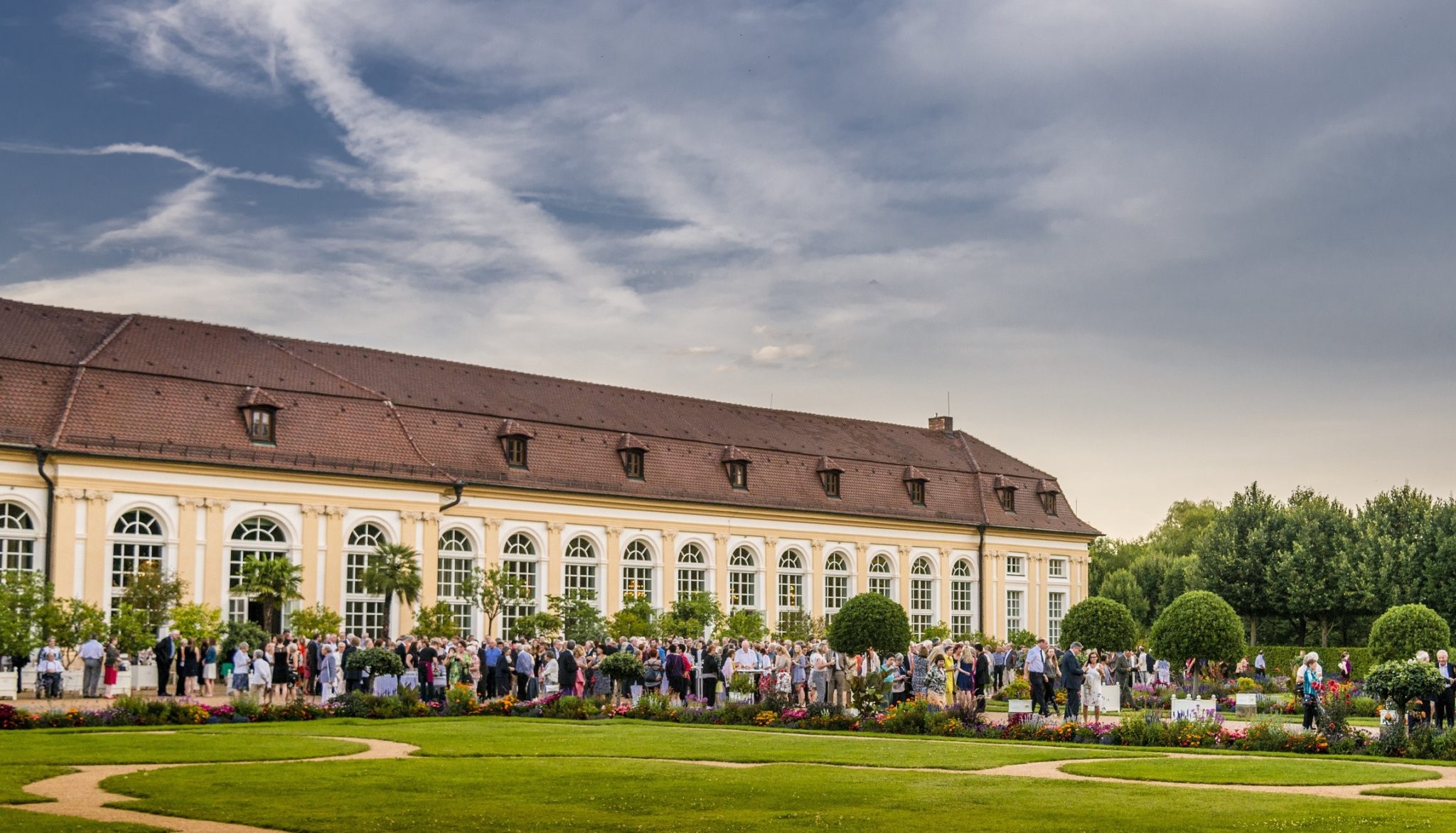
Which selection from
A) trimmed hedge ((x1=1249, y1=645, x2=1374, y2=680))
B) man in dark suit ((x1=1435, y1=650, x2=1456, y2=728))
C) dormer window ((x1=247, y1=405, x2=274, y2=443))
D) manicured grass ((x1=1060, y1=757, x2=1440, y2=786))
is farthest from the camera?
trimmed hedge ((x1=1249, y1=645, x2=1374, y2=680))

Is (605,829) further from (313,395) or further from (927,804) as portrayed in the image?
(313,395)

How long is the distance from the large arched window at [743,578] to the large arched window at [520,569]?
27.0ft

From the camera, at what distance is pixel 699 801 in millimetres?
16562

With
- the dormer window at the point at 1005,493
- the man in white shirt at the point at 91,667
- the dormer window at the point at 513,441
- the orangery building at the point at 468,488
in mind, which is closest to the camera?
the man in white shirt at the point at 91,667

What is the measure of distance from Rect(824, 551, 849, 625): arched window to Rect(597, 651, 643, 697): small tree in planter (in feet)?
85.2

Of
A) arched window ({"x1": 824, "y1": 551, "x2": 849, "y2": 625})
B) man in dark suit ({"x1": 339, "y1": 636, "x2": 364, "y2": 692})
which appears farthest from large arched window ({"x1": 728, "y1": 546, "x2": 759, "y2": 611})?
man in dark suit ({"x1": 339, "y1": 636, "x2": 364, "y2": 692})

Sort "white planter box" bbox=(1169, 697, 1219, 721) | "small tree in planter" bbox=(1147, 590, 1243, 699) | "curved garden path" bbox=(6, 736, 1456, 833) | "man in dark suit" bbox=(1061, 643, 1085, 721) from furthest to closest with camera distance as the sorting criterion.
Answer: "small tree in planter" bbox=(1147, 590, 1243, 699) < "man in dark suit" bbox=(1061, 643, 1085, 721) < "white planter box" bbox=(1169, 697, 1219, 721) < "curved garden path" bbox=(6, 736, 1456, 833)

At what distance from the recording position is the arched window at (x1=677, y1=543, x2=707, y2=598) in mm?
55375

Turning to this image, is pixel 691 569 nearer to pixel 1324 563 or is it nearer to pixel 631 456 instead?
pixel 631 456

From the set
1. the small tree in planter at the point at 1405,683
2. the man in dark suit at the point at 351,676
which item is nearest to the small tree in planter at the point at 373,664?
the man in dark suit at the point at 351,676

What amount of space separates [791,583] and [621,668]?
83.7 ft

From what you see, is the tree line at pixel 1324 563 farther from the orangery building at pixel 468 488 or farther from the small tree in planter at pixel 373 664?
the small tree in planter at pixel 373 664

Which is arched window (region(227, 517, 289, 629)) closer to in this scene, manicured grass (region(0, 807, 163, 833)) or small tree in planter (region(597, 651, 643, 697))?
small tree in planter (region(597, 651, 643, 697))

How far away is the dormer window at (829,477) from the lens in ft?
199
